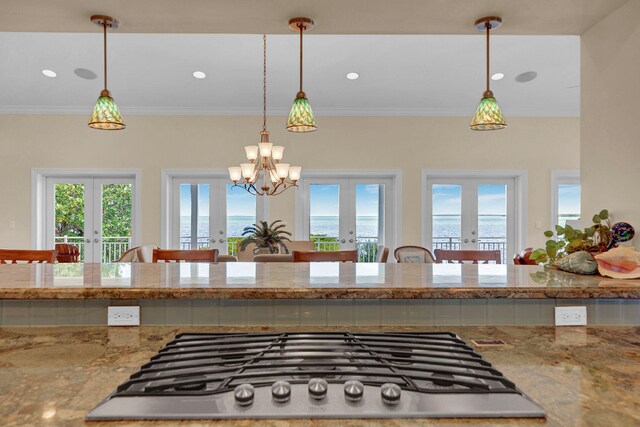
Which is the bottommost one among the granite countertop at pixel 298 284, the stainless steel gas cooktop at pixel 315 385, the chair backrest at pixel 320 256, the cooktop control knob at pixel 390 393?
the stainless steel gas cooktop at pixel 315 385

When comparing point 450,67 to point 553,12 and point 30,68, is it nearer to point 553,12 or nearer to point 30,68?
point 553,12

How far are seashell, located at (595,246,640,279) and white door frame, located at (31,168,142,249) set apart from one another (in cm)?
560

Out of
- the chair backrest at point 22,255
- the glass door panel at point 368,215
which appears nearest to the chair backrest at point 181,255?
the chair backrest at point 22,255

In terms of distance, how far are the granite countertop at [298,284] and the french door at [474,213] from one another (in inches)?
175

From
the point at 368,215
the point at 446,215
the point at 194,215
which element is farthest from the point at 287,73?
the point at 446,215

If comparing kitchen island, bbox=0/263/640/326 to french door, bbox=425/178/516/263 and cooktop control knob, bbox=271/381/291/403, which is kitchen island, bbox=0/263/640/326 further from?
french door, bbox=425/178/516/263

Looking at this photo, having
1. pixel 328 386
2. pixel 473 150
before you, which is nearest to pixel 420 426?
pixel 328 386

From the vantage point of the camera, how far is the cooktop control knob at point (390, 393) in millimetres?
698

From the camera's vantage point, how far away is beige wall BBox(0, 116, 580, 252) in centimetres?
570

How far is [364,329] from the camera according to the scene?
1259 millimetres

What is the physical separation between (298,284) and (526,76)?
4934 mm

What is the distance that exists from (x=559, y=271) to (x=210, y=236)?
4993 mm

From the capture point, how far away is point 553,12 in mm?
2064

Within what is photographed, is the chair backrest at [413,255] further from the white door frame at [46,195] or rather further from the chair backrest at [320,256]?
the white door frame at [46,195]
